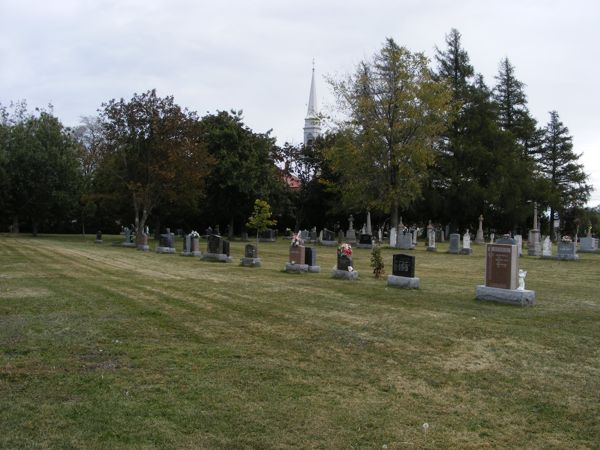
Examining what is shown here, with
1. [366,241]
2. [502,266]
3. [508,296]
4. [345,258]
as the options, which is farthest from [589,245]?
[508,296]

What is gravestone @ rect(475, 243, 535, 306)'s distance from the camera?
10828 mm

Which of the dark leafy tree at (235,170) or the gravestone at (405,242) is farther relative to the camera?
A: the dark leafy tree at (235,170)

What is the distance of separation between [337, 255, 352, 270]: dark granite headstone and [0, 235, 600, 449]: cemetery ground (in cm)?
401

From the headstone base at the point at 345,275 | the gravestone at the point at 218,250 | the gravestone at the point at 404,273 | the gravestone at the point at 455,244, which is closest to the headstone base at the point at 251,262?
the gravestone at the point at 218,250

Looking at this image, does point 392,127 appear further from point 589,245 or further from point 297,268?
point 297,268

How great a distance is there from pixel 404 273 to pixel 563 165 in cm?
5711

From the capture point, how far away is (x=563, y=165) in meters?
62.9

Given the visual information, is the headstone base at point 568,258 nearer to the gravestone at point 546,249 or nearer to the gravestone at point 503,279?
the gravestone at point 546,249

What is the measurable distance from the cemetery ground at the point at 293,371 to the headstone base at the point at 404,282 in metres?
1.61

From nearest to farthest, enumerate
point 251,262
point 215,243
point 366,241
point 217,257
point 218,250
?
point 251,262
point 217,257
point 218,250
point 215,243
point 366,241

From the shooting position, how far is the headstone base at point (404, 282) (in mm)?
13266

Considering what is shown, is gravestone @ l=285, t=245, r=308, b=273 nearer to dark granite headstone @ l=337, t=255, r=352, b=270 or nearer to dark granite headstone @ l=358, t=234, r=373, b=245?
dark granite headstone @ l=337, t=255, r=352, b=270

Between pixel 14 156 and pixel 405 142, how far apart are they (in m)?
32.7

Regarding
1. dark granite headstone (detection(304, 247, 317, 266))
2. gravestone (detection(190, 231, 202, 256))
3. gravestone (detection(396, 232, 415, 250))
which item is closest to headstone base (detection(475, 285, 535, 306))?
dark granite headstone (detection(304, 247, 317, 266))
